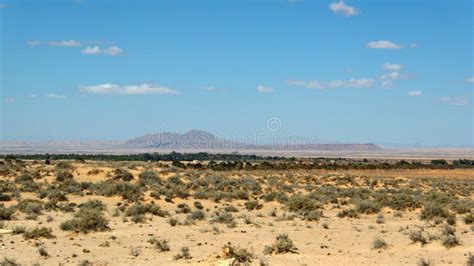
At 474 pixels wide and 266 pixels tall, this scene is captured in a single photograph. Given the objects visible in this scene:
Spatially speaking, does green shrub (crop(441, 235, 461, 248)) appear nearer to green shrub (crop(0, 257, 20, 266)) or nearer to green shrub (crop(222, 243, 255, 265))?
green shrub (crop(222, 243, 255, 265))

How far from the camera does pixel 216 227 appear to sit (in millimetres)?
23297

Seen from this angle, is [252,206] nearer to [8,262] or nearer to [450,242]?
[450,242]

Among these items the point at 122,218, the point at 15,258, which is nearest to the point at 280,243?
the point at 15,258

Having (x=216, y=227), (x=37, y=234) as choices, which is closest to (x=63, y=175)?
(x=216, y=227)

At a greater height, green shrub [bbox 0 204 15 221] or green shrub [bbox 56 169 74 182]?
green shrub [bbox 56 169 74 182]

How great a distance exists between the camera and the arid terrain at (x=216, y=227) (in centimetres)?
1727

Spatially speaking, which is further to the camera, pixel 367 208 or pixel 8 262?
pixel 367 208

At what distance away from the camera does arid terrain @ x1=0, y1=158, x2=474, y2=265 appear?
56.6 feet

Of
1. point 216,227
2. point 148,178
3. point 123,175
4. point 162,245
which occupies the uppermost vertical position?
point 123,175

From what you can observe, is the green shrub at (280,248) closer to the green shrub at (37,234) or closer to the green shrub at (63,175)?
the green shrub at (37,234)

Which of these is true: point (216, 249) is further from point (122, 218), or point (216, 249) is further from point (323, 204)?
point (323, 204)

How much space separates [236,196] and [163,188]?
4.97 metres

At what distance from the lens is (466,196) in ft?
141

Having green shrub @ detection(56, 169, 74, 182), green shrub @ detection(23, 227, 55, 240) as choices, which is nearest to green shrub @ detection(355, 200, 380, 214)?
green shrub @ detection(23, 227, 55, 240)
